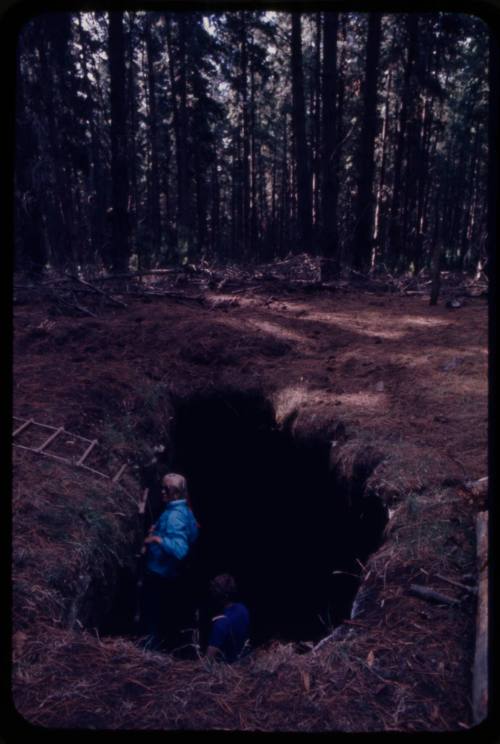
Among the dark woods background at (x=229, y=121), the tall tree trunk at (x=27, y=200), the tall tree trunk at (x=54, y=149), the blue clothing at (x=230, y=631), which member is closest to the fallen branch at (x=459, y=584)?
the blue clothing at (x=230, y=631)

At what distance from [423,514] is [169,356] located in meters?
4.74

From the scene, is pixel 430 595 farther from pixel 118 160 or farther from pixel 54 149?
pixel 54 149

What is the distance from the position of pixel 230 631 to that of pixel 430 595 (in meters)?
2.25

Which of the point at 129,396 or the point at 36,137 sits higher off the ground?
the point at 36,137

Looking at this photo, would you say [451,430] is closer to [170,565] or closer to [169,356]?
[170,565]

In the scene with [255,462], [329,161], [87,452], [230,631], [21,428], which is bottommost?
[230,631]

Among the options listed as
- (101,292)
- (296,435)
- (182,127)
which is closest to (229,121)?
(182,127)

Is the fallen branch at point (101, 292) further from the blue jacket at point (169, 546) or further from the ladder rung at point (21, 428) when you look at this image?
the blue jacket at point (169, 546)

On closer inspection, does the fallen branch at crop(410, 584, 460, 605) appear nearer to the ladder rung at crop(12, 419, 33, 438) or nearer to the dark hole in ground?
the dark hole in ground

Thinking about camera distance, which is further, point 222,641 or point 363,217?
point 363,217

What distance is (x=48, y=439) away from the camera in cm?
534

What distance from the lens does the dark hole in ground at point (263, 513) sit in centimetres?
689

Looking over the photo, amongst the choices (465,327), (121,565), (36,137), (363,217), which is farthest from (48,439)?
(363,217)

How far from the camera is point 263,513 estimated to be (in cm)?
846
